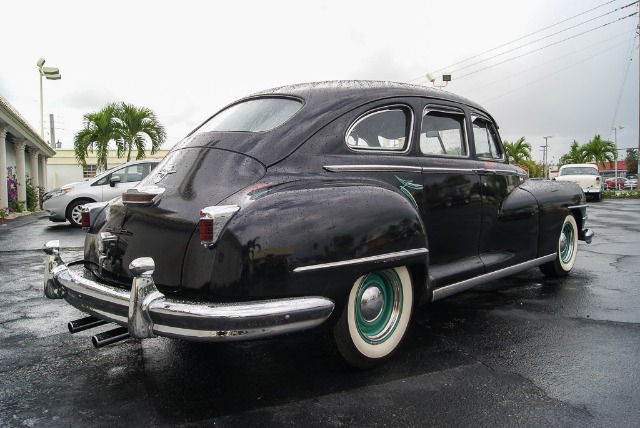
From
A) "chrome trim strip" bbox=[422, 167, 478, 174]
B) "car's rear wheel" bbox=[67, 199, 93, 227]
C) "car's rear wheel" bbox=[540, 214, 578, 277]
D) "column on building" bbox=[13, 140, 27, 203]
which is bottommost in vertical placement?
"car's rear wheel" bbox=[540, 214, 578, 277]

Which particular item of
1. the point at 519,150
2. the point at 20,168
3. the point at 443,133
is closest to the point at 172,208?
the point at 443,133

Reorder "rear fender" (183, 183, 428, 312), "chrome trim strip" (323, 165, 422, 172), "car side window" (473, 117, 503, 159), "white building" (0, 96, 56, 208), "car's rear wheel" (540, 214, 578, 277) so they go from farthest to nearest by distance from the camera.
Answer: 1. "white building" (0, 96, 56, 208)
2. "car's rear wheel" (540, 214, 578, 277)
3. "car side window" (473, 117, 503, 159)
4. "chrome trim strip" (323, 165, 422, 172)
5. "rear fender" (183, 183, 428, 312)

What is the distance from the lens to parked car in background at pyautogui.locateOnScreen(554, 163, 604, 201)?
70.0 ft

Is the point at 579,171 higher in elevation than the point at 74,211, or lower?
higher

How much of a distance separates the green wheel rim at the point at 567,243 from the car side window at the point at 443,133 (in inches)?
84.5

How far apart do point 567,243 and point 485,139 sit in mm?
1920

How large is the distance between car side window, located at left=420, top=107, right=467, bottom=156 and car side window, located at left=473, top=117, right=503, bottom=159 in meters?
0.22

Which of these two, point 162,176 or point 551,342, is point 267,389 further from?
point 551,342

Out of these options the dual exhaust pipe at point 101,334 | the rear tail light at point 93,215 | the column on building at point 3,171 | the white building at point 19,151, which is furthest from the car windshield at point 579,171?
the dual exhaust pipe at point 101,334

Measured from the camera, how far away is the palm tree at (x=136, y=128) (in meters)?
21.2

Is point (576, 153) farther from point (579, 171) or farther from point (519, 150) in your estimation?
point (579, 171)

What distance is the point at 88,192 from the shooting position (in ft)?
37.1

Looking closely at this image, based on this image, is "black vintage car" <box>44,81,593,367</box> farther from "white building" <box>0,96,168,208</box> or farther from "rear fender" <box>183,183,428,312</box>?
"white building" <box>0,96,168,208</box>

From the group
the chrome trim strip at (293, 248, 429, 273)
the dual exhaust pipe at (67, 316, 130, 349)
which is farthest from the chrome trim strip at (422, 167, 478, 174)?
the dual exhaust pipe at (67, 316, 130, 349)
